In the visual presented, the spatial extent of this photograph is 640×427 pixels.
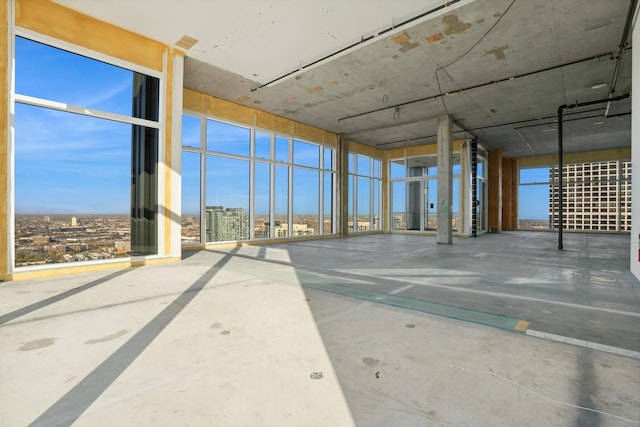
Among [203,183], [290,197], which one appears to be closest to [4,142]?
[203,183]

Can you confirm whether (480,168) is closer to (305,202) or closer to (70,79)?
(305,202)

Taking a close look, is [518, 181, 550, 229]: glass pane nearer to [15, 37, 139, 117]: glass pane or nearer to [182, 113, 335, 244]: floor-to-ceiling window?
[182, 113, 335, 244]: floor-to-ceiling window

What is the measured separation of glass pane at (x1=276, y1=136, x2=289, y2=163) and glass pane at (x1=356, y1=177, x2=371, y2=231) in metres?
4.64

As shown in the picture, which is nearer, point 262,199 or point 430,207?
point 262,199

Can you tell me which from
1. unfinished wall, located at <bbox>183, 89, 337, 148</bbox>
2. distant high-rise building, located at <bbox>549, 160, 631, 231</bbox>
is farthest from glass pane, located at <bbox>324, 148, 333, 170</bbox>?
distant high-rise building, located at <bbox>549, 160, 631, 231</bbox>

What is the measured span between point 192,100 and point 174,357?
807 cm

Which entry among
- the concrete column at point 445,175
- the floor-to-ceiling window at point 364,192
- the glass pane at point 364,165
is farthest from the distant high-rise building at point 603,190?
the glass pane at point 364,165

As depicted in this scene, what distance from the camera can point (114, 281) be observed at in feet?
14.4

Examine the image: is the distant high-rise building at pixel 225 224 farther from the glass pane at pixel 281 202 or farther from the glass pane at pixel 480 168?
the glass pane at pixel 480 168

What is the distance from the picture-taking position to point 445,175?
10.5 m

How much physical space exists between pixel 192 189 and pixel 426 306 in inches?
283

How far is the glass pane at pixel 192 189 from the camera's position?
8.11 m

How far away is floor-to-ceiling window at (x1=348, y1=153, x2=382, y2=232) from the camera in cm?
1387

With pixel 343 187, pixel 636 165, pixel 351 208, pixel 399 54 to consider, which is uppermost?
pixel 399 54
